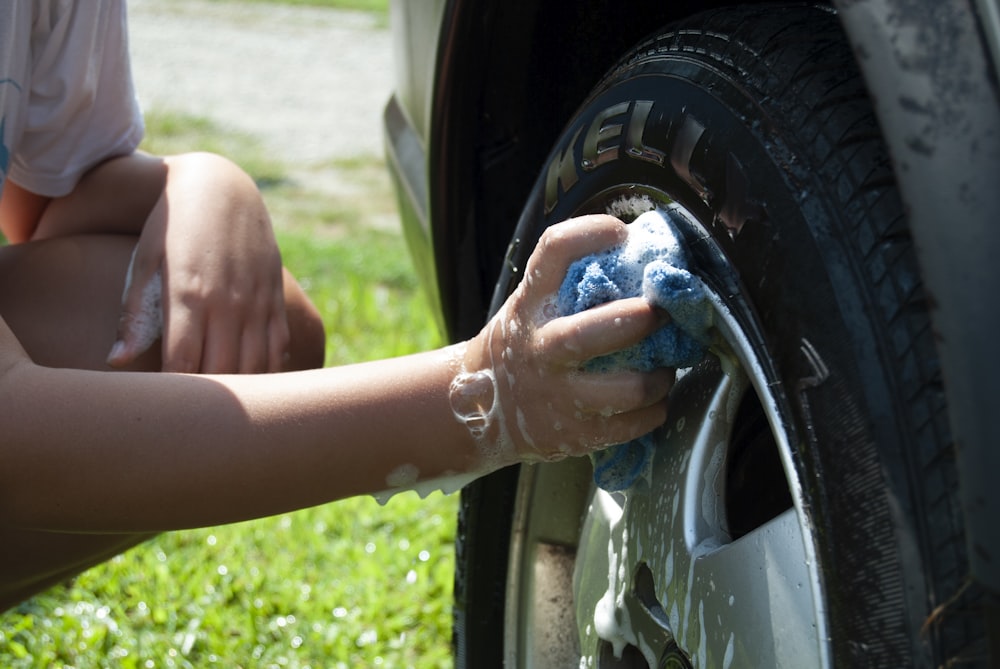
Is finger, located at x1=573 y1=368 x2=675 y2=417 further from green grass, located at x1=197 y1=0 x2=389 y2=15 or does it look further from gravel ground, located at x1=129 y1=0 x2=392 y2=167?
green grass, located at x1=197 y1=0 x2=389 y2=15

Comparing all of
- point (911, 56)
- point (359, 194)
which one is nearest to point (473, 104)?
point (911, 56)

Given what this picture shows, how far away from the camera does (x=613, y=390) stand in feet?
3.72

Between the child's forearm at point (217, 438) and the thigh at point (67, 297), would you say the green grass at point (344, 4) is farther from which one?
the child's forearm at point (217, 438)

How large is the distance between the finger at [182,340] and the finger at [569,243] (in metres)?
0.57

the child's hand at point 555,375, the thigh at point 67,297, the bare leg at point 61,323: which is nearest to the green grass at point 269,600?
the bare leg at point 61,323

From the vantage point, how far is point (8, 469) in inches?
47.8

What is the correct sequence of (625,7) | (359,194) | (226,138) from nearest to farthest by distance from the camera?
(625,7) → (359,194) → (226,138)

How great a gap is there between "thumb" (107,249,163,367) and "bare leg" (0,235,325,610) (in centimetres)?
2

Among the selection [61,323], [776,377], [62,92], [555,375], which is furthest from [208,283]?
[776,377]

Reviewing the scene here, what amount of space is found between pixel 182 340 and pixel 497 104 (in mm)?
534

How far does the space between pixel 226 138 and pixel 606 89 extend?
4476mm

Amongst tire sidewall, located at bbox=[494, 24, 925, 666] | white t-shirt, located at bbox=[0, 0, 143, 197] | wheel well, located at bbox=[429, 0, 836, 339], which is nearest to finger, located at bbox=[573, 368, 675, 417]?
tire sidewall, located at bbox=[494, 24, 925, 666]

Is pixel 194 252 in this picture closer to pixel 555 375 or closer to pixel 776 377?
pixel 555 375

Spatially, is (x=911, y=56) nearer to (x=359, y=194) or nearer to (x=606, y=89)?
(x=606, y=89)
